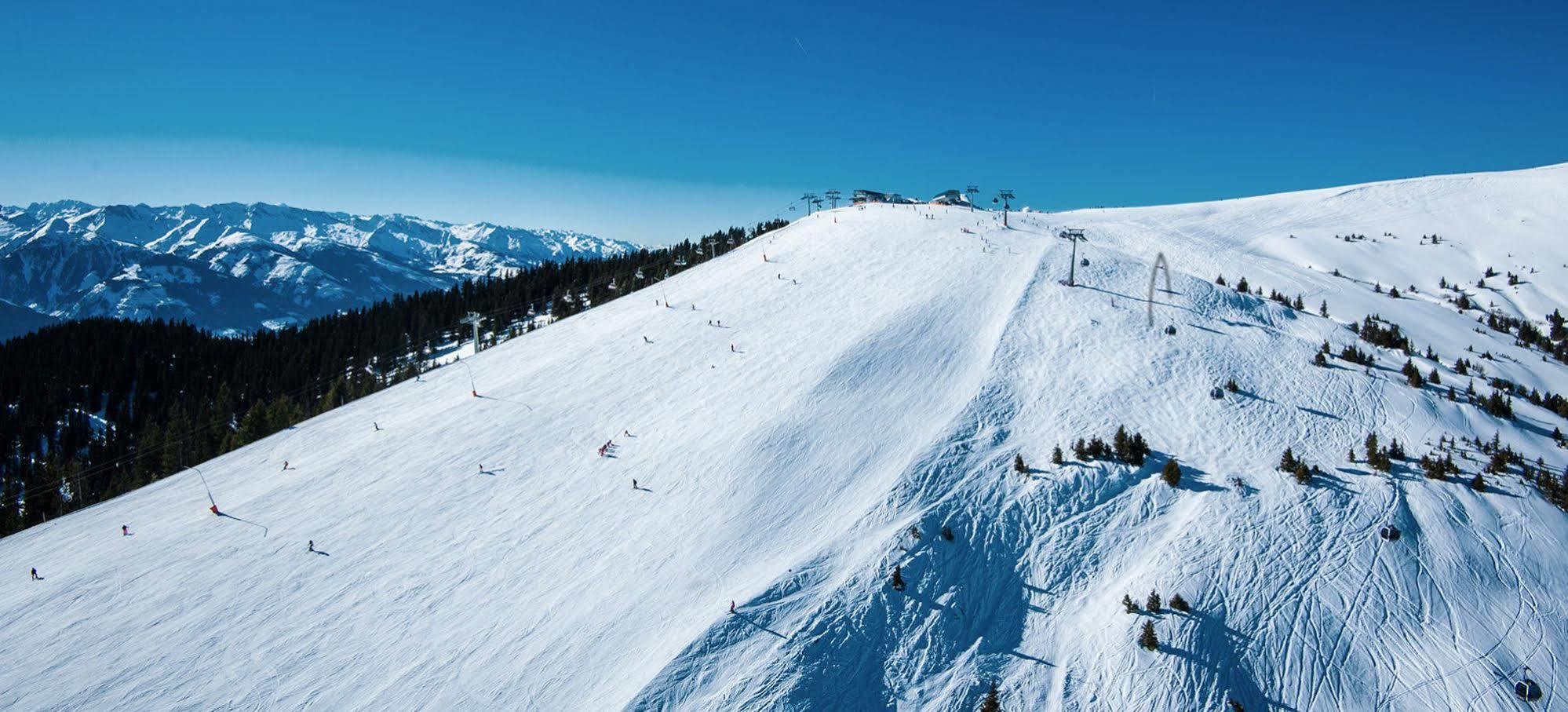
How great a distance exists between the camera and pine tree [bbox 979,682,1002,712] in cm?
1834

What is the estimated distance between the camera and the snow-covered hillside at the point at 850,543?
1934 centimetres

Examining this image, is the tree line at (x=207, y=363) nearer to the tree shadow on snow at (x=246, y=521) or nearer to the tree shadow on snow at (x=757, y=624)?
the tree shadow on snow at (x=246, y=521)

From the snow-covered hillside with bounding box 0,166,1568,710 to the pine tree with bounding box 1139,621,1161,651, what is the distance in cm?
33

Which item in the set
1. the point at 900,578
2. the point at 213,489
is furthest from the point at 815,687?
the point at 213,489

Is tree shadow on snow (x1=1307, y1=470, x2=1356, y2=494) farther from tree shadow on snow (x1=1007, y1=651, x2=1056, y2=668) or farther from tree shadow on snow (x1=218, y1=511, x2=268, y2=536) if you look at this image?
tree shadow on snow (x1=218, y1=511, x2=268, y2=536)

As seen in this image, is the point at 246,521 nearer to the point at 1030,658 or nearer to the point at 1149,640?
the point at 1030,658

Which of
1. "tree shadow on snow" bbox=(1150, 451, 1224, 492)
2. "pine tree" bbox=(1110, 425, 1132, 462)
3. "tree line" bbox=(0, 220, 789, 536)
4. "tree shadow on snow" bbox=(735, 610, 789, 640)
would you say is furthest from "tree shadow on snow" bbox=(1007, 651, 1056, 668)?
Answer: "tree line" bbox=(0, 220, 789, 536)

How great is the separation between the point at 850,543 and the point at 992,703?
6619 millimetres

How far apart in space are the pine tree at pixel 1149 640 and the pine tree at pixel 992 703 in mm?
4602

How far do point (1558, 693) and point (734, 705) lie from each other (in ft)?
73.4

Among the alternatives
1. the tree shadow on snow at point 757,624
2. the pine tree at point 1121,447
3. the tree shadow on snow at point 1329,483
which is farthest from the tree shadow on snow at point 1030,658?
the tree shadow on snow at point 1329,483

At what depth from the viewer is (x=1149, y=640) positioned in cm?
1956

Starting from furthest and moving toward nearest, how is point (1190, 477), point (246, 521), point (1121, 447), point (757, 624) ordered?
→ point (246, 521) → point (1121, 447) → point (1190, 477) → point (757, 624)

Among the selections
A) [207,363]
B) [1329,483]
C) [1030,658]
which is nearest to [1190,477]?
[1329,483]
